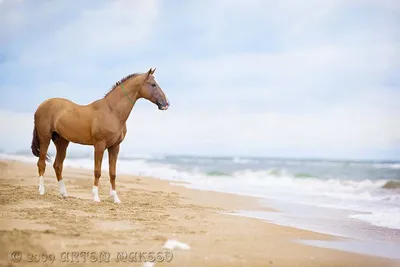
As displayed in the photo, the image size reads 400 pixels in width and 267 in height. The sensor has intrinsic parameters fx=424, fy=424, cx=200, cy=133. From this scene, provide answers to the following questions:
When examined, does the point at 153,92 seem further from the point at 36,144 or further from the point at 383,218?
the point at 383,218

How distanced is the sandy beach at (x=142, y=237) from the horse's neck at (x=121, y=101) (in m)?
1.17

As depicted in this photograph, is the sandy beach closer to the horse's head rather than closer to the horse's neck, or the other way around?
the horse's neck

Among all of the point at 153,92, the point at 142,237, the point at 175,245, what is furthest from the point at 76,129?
the point at 175,245

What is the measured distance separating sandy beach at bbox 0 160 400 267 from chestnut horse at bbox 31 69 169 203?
71cm

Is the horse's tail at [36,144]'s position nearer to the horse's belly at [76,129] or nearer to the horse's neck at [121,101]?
the horse's belly at [76,129]

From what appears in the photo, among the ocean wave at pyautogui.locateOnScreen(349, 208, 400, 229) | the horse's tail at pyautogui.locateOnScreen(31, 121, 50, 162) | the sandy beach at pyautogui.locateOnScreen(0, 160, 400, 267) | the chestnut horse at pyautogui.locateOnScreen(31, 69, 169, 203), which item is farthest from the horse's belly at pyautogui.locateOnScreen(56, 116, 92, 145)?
the ocean wave at pyautogui.locateOnScreen(349, 208, 400, 229)

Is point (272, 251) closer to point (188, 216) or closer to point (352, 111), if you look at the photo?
point (188, 216)

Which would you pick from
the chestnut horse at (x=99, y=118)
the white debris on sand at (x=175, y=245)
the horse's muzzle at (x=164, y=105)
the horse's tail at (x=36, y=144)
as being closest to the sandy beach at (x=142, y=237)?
the white debris on sand at (x=175, y=245)

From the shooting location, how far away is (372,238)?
4.22m

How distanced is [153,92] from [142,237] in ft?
8.49

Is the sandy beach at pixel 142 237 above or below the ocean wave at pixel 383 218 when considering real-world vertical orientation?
above

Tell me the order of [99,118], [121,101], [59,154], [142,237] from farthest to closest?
[59,154]
[121,101]
[99,118]
[142,237]

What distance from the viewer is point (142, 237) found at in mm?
3398

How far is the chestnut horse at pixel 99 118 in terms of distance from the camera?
550 centimetres
